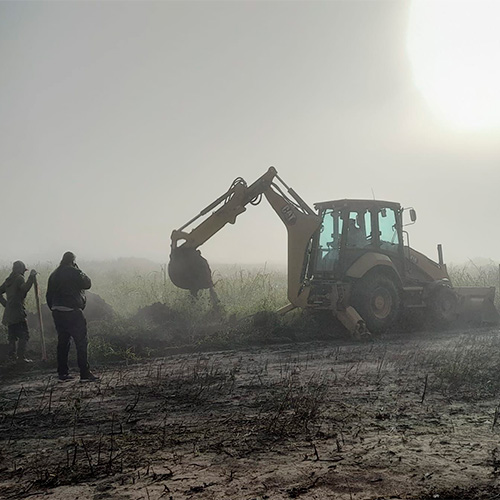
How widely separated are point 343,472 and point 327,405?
1832 mm

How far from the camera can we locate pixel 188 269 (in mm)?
12359

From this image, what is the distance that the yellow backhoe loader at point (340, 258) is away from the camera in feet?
38.0

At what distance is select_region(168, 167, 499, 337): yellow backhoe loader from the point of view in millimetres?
11586

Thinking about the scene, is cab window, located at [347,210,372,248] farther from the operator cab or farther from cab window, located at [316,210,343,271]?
cab window, located at [316,210,343,271]

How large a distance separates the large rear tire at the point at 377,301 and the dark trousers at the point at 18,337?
652 cm

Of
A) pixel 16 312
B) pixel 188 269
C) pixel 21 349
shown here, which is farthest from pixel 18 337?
pixel 188 269

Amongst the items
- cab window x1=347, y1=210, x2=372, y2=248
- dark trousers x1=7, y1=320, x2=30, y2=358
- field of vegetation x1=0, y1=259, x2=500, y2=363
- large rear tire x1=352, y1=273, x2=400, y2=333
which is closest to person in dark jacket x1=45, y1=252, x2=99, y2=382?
field of vegetation x1=0, y1=259, x2=500, y2=363

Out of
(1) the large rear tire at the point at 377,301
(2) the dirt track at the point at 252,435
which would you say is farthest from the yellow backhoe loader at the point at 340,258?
(2) the dirt track at the point at 252,435

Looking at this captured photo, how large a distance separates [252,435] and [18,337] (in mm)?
6191

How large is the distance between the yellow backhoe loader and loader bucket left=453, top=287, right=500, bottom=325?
23.4 inches

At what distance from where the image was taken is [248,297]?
51.1 feet

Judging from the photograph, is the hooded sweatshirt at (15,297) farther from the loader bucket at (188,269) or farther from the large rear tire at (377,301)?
the large rear tire at (377,301)

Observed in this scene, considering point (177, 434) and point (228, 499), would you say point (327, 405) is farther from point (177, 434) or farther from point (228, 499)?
point (228, 499)

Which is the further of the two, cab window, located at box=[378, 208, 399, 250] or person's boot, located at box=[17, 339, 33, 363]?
cab window, located at box=[378, 208, 399, 250]
